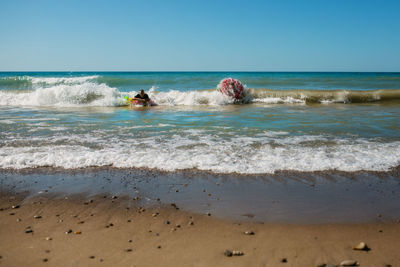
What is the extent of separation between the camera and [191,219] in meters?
3.76

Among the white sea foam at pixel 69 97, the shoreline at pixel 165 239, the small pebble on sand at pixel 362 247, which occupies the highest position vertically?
the white sea foam at pixel 69 97

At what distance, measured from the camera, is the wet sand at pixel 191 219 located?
2.96m

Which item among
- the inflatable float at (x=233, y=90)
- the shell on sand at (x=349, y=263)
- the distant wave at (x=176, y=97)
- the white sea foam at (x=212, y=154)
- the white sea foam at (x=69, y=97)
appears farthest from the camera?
the inflatable float at (x=233, y=90)

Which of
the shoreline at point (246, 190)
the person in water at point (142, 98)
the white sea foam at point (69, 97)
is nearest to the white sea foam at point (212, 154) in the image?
the shoreline at point (246, 190)

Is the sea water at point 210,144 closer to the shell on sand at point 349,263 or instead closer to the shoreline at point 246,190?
the shoreline at point 246,190

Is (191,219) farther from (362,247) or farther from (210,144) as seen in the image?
(210,144)

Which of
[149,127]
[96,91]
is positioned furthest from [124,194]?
[96,91]

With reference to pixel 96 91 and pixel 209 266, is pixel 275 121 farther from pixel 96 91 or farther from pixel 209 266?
pixel 96 91

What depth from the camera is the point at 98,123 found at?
10781mm

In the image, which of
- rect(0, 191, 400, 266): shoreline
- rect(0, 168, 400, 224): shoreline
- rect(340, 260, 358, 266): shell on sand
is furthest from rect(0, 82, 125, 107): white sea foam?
rect(340, 260, 358, 266): shell on sand

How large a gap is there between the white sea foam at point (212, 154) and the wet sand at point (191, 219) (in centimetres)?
44

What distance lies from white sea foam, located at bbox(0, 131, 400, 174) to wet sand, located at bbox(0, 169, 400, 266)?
1.46ft

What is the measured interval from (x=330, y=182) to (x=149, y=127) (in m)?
6.19

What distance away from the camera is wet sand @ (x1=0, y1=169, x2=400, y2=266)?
2.96m
